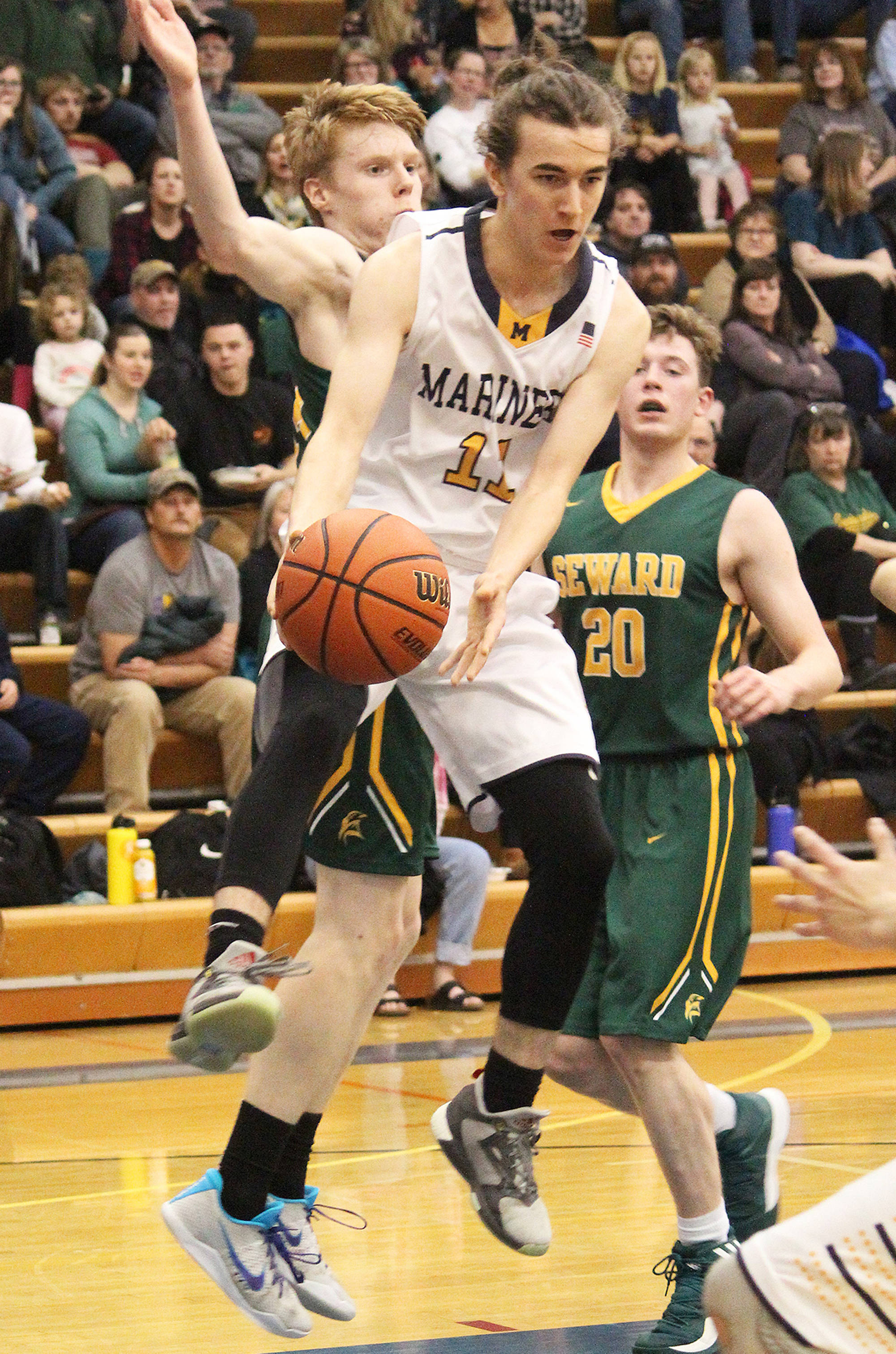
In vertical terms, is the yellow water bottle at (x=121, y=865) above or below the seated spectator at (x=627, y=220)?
below

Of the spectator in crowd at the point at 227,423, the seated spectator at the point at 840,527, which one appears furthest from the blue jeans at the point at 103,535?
the seated spectator at the point at 840,527

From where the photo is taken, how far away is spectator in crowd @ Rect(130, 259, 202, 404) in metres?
9.30

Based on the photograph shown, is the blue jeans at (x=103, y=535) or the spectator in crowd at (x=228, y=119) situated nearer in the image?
the blue jeans at (x=103, y=535)

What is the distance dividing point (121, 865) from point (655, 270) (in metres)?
4.41

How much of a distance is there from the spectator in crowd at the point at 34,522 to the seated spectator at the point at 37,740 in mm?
760

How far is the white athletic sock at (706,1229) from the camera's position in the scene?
404 cm

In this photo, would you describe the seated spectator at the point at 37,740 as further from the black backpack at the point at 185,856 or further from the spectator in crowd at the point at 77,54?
the spectator in crowd at the point at 77,54

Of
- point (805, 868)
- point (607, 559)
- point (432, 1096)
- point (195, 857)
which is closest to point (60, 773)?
point (195, 857)

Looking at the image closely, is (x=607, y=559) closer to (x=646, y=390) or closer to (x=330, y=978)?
(x=646, y=390)

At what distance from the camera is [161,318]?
30.8 feet

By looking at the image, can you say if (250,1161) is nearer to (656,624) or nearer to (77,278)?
(656,624)

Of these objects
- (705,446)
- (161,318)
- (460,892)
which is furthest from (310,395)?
(161,318)

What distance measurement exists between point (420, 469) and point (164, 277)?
242 inches

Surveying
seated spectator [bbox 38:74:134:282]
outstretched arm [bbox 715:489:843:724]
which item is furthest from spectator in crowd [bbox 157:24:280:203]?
outstretched arm [bbox 715:489:843:724]
